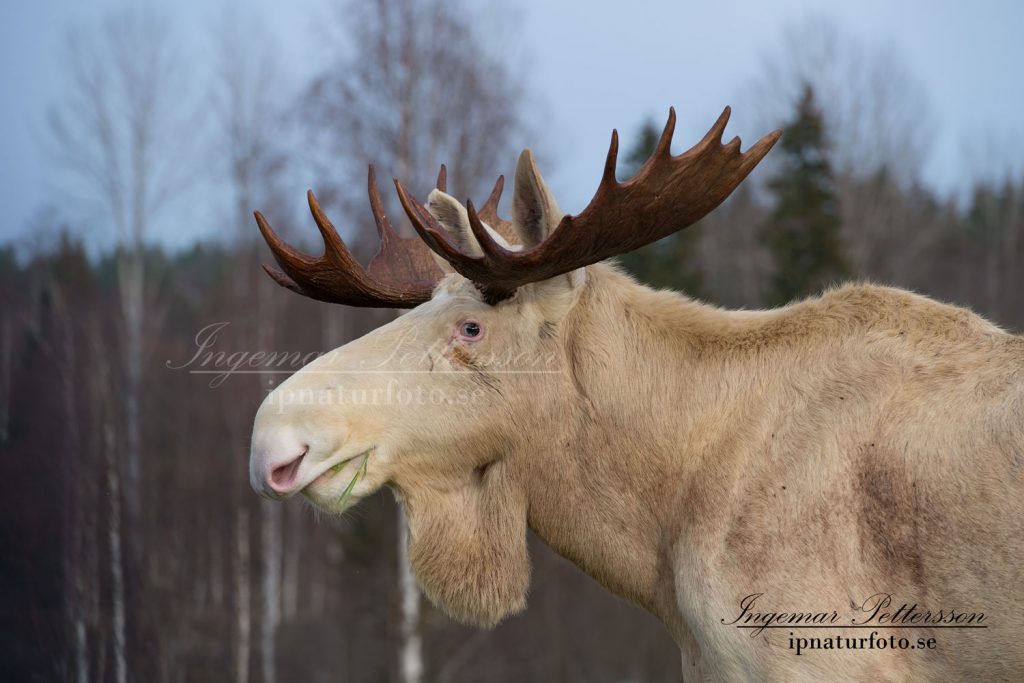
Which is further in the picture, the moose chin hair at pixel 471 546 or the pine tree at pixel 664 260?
the pine tree at pixel 664 260

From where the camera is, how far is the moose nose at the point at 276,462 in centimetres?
346

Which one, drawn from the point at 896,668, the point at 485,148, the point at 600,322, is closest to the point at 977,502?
the point at 896,668

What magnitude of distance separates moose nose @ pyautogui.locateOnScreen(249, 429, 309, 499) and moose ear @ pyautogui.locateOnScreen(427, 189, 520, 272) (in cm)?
112

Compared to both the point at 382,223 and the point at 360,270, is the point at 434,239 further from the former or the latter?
the point at 382,223

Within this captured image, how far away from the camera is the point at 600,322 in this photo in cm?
395

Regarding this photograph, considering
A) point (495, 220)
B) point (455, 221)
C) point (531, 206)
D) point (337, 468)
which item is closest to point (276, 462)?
point (337, 468)

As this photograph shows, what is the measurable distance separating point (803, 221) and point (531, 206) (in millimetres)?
20089

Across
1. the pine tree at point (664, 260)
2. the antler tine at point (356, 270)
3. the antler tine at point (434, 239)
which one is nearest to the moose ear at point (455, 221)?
the antler tine at point (434, 239)

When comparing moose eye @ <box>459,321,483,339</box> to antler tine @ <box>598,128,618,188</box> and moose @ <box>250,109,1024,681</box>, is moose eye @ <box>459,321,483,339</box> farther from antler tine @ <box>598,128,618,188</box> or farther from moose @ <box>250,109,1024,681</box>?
antler tine @ <box>598,128,618,188</box>

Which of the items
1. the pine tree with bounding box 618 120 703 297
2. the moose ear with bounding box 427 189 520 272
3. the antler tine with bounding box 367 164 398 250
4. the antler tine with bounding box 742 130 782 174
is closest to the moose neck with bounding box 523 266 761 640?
the moose ear with bounding box 427 189 520 272

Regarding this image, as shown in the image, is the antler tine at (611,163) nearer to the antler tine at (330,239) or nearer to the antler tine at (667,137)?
the antler tine at (667,137)

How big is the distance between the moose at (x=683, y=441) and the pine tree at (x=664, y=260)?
15.9 metres

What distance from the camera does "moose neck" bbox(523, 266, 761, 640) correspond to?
3.73 m

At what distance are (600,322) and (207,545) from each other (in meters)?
11.0
